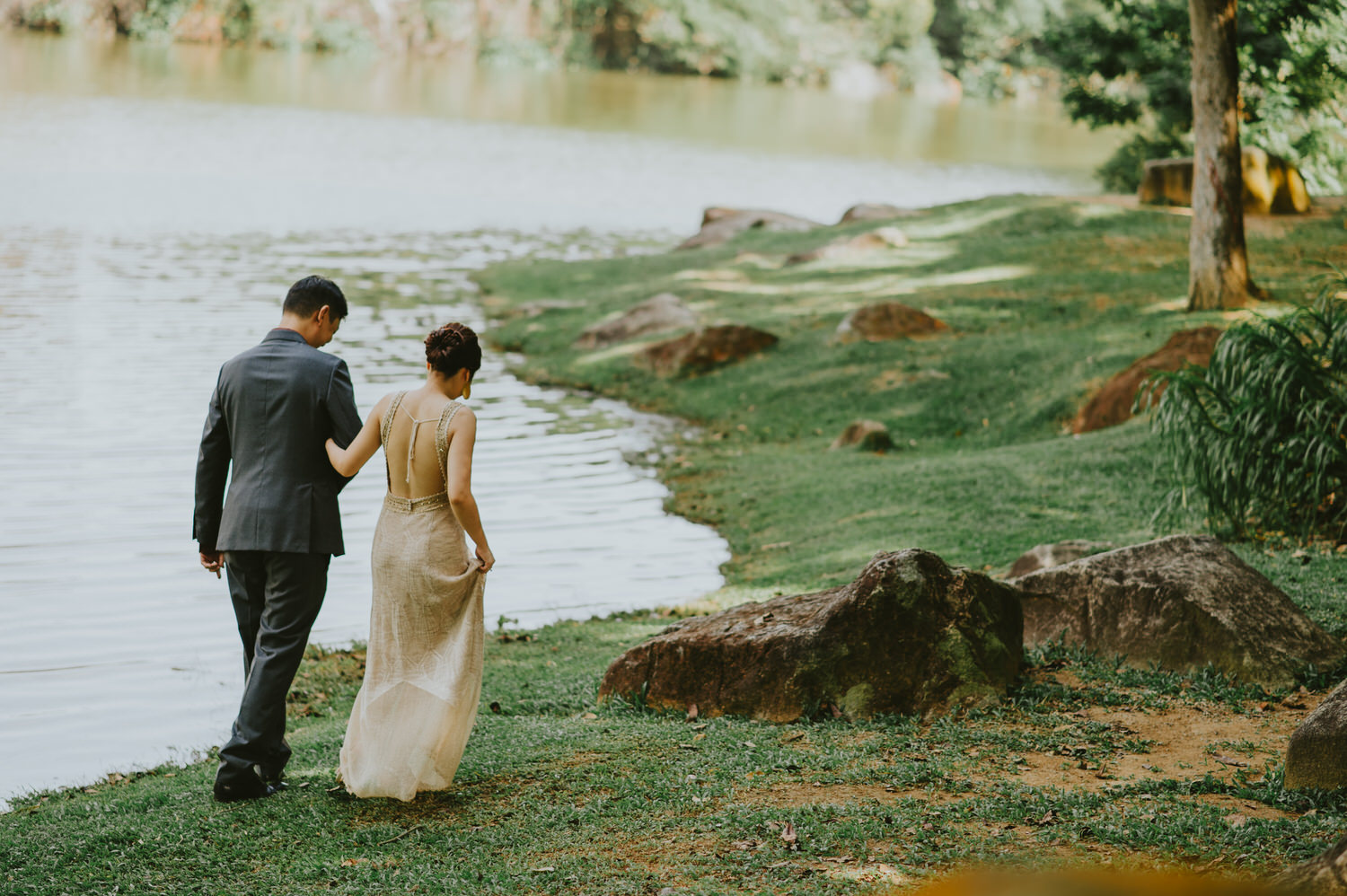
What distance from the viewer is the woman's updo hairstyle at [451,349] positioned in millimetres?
5008

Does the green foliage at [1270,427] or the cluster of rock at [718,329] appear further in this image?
the cluster of rock at [718,329]

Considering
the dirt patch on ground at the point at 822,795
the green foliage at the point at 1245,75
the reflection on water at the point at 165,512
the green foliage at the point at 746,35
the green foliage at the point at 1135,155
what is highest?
the green foliage at the point at 746,35

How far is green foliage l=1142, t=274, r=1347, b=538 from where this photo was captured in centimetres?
827

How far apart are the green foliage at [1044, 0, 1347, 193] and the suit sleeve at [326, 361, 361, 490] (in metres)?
20.4

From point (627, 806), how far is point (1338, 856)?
107 inches

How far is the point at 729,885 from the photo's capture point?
4.09 m

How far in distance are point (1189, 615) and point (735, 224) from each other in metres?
24.4

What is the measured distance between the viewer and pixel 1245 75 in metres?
24.4

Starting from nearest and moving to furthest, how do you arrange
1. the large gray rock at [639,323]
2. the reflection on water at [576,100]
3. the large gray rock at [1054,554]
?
the large gray rock at [1054,554] → the large gray rock at [639,323] → the reflection on water at [576,100]

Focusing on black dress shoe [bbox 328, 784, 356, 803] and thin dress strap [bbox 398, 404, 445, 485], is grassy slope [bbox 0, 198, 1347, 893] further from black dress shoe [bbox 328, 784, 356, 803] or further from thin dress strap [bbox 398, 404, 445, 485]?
thin dress strap [bbox 398, 404, 445, 485]

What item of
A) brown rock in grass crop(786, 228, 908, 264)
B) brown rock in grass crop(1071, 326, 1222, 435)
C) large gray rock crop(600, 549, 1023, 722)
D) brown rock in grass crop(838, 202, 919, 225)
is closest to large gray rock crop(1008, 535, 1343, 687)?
large gray rock crop(600, 549, 1023, 722)

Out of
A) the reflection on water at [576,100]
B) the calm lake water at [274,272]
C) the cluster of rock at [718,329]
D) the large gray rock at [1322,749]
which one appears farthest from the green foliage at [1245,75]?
the reflection on water at [576,100]

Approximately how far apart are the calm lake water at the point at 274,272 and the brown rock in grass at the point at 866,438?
7.57 ft

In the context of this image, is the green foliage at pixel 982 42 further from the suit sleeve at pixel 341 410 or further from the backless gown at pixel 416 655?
the backless gown at pixel 416 655
